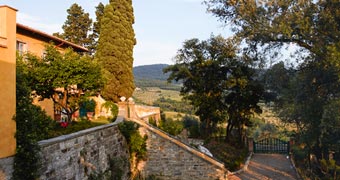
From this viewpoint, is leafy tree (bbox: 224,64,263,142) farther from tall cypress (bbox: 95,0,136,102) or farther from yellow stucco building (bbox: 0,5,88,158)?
yellow stucco building (bbox: 0,5,88,158)

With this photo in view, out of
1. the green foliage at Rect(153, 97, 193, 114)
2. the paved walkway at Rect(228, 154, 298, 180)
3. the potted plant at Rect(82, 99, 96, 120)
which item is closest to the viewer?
the paved walkway at Rect(228, 154, 298, 180)

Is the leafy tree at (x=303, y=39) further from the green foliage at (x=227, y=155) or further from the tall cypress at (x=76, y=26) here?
the tall cypress at (x=76, y=26)

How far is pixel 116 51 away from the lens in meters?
21.5

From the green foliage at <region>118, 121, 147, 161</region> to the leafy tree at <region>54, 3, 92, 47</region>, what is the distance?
16.0 meters

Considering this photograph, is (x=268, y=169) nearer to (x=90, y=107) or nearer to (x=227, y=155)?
(x=227, y=155)

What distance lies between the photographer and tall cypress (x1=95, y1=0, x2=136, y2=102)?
21453 millimetres

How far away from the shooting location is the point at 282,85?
58.0 ft

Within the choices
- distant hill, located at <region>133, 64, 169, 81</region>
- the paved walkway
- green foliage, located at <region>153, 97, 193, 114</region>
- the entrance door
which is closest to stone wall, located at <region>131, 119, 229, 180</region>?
the paved walkway

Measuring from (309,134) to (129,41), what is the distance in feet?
44.2

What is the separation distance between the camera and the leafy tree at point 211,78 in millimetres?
23281

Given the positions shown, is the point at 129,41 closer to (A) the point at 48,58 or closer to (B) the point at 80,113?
(B) the point at 80,113

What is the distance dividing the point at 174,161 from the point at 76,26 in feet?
59.9

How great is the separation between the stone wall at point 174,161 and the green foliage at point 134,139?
302 mm

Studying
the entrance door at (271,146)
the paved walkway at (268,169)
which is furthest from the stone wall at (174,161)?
the entrance door at (271,146)
